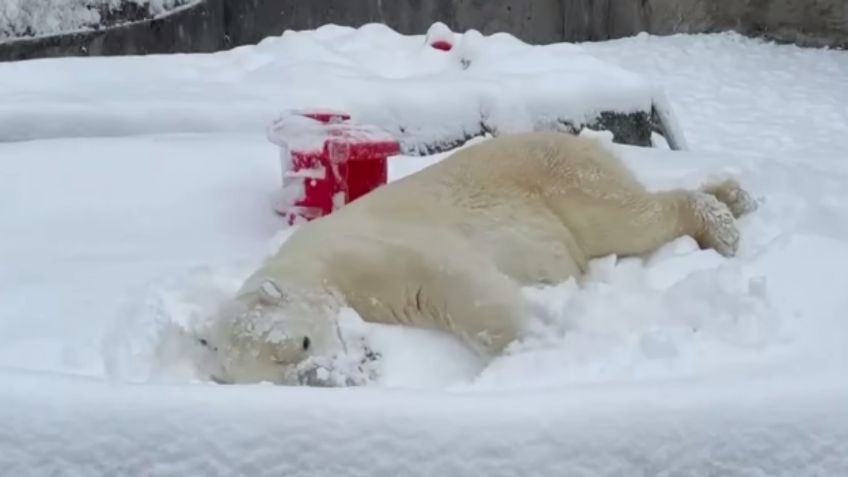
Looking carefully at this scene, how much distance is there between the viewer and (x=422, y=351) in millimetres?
1854

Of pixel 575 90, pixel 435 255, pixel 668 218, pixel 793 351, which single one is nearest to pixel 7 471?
pixel 435 255

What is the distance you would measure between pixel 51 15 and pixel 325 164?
2818 millimetres

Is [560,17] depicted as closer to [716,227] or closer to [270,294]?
[716,227]

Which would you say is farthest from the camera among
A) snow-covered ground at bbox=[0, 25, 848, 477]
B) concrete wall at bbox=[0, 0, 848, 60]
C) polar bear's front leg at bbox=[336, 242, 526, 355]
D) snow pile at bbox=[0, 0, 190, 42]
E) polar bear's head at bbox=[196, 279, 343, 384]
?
concrete wall at bbox=[0, 0, 848, 60]

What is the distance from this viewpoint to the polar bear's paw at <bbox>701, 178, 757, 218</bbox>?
2527 millimetres

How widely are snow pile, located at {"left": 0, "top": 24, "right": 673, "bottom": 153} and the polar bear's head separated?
4.88 ft

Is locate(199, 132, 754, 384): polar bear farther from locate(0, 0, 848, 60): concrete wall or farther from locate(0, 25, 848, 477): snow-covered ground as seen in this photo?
locate(0, 0, 848, 60): concrete wall

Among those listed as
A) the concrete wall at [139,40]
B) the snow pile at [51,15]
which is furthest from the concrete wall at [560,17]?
the snow pile at [51,15]

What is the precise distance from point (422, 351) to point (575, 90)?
5.99 feet

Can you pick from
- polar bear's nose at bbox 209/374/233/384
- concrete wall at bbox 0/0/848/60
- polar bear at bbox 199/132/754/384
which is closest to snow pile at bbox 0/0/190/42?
concrete wall at bbox 0/0/848/60

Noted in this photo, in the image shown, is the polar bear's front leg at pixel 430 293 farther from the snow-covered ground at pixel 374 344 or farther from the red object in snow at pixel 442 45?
the red object in snow at pixel 442 45

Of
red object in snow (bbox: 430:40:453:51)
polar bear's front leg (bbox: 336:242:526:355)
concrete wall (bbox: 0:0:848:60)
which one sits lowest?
concrete wall (bbox: 0:0:848:60)

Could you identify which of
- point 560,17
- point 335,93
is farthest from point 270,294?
point 560,17

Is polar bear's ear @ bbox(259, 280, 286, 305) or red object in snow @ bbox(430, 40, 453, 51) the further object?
red object in snow @ bbox(430, 40, 453, 51)
